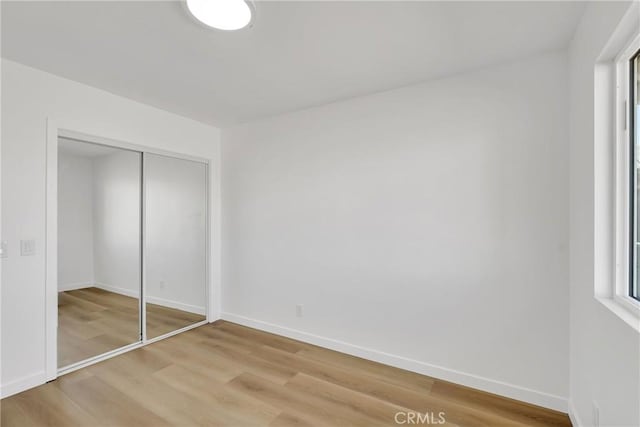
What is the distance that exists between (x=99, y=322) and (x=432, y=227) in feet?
10.8

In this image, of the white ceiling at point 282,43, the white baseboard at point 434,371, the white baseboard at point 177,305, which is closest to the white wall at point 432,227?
the white baseboard at point 434,371

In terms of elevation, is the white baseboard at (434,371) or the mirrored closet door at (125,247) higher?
the mirrored closet door at (125,247)

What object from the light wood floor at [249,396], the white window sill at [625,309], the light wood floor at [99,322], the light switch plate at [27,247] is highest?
the light switch plate at [27,247]

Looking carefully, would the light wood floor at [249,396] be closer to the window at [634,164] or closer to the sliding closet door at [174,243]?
the sliding closet door at [174,243]

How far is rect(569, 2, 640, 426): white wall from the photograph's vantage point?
1.22 meters

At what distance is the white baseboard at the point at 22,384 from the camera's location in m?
2.11

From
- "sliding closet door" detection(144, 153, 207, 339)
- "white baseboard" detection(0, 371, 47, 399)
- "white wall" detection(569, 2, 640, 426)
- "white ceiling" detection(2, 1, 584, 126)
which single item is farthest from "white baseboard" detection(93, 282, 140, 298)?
"white wall" detection(569, 2, 640, 426)

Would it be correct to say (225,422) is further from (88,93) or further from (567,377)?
(88,93)

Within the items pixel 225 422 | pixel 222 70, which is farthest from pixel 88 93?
pixel 225 422

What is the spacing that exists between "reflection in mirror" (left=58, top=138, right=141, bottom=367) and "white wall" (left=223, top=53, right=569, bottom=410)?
131cm

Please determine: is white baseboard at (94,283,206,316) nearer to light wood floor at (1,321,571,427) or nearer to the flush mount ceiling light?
light wood floor at (1,321,571,427)

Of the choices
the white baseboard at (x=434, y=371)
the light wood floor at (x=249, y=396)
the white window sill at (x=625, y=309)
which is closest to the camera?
the white window sill at (x=625, y=309)

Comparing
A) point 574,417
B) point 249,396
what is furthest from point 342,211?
point 574,417

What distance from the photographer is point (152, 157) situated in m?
3.18
